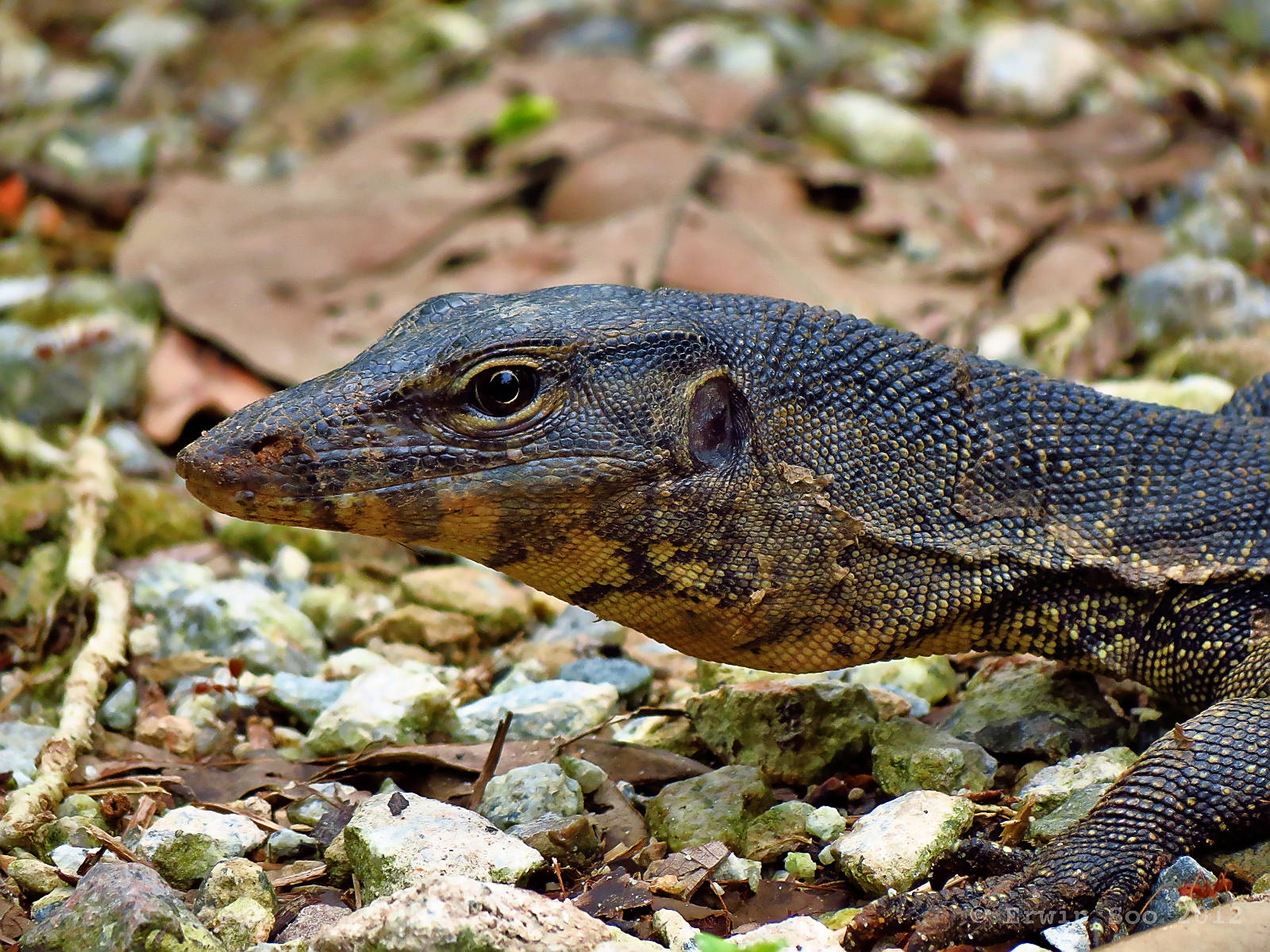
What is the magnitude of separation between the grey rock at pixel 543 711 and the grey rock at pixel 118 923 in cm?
178

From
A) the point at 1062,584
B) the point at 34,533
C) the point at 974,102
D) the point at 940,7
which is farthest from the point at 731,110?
the point at 1062,584

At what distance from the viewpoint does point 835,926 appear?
4.18 m

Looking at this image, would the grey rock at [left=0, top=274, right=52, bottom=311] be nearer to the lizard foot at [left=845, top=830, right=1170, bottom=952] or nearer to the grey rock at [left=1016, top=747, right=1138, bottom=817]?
the grey rock at [left=1016, top=747, right=1138, bottom=817]

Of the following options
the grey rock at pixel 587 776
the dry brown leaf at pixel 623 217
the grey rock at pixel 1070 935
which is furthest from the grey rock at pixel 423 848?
the dry brown leaf at pixel 623 217

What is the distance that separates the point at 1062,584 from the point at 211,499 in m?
2.90

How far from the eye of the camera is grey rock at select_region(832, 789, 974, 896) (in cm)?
429

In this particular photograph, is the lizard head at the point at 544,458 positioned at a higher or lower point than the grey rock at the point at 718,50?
higher

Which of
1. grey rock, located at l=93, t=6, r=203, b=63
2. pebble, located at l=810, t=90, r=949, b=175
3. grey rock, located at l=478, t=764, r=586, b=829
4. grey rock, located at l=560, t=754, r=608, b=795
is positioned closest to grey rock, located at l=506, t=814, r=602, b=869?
grey rock, located at l=478, t=764, r=586, b=829

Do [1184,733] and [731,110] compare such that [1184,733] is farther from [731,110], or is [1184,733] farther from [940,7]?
[940,7]

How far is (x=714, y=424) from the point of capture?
4.80 m

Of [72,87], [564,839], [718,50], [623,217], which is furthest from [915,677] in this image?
[72,87]

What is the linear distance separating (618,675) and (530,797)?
124 cm

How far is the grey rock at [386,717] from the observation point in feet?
17.7

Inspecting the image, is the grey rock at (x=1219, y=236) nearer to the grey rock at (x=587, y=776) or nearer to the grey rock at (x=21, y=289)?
the grey rock at (x=587, y=776)
